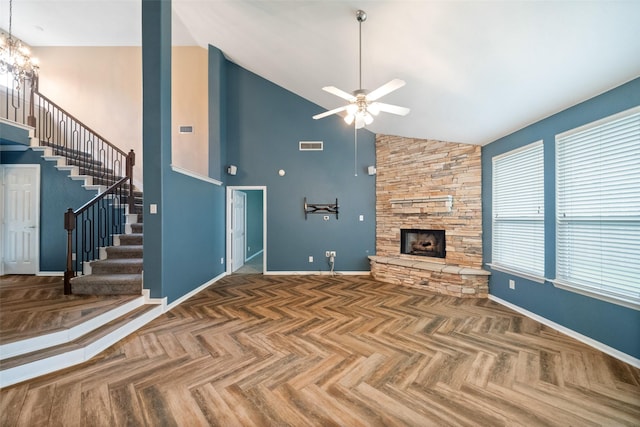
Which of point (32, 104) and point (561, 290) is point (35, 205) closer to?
point (32, 104)

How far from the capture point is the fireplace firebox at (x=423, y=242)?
4824 mm

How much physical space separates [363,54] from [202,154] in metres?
4.20

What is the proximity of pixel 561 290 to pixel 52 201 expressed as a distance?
7.87 meters

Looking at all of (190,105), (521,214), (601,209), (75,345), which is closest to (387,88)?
(601,209)

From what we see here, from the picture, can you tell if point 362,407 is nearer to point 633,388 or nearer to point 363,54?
point 633,388

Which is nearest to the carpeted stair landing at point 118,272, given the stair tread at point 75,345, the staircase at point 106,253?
the staircase at point 106,253

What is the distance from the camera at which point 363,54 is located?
3479 millimetres

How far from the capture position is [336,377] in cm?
202

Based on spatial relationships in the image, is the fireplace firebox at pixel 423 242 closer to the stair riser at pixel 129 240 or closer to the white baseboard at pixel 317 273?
the white baseboard at pixel 317 273

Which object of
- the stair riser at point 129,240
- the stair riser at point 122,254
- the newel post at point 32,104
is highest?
the newel post at point 32,104

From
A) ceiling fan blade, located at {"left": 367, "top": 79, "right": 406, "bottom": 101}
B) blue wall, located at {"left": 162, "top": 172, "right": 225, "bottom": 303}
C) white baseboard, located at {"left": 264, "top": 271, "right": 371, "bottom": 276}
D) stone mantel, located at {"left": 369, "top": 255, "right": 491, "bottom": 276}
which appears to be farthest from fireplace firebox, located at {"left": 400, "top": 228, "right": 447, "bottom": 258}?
blue wall, located at {"left": 162, "top": 172, "right": 225, "bottom": 303}

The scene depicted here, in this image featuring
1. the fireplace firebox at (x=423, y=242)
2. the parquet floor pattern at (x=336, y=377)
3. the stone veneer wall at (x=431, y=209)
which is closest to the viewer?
the parquet floor pattern at (x=336, y=377)

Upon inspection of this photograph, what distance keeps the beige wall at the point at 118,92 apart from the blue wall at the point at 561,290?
5.94 meters

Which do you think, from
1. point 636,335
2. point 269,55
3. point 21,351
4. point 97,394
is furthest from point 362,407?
point 269,55
